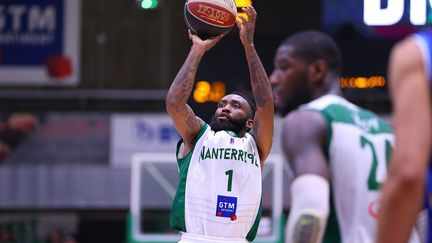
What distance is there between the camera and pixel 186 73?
7535 mm

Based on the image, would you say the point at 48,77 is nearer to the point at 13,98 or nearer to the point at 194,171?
the point at 13,98

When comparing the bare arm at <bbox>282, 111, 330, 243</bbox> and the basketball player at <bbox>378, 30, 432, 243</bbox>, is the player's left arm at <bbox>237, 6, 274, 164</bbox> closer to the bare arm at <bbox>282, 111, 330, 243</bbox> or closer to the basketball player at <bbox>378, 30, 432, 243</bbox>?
the bare arm at <bbox>282, 111, 330, 243</bbox>

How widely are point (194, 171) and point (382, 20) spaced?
168 cm

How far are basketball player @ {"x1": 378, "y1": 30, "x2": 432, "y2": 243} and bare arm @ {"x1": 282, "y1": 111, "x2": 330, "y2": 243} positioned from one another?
43cm

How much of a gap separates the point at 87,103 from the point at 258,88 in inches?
491

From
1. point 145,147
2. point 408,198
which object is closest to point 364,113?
point 408,198

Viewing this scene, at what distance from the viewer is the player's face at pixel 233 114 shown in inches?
304

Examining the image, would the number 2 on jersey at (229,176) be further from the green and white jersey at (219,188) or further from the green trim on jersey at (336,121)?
the green trim on jersey at (336,121)

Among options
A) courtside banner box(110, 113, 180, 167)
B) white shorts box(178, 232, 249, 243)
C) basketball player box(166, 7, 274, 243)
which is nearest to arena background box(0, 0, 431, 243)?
courtside banner box(110, 113, 180, 167)

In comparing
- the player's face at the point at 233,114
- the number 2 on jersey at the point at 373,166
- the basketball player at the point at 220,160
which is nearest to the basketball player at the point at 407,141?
the number 2 on jersey at the point at 373,166

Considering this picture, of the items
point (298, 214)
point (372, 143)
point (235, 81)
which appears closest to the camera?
point (298, 214)

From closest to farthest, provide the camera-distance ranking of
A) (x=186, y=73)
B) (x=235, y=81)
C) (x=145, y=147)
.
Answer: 1. (x=186, y=73)
2. (x=235, y=81)
3. (x=145, y=147)

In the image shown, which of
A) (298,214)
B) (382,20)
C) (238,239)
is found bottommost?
(238,239)

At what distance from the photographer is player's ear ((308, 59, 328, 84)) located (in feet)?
14.8
